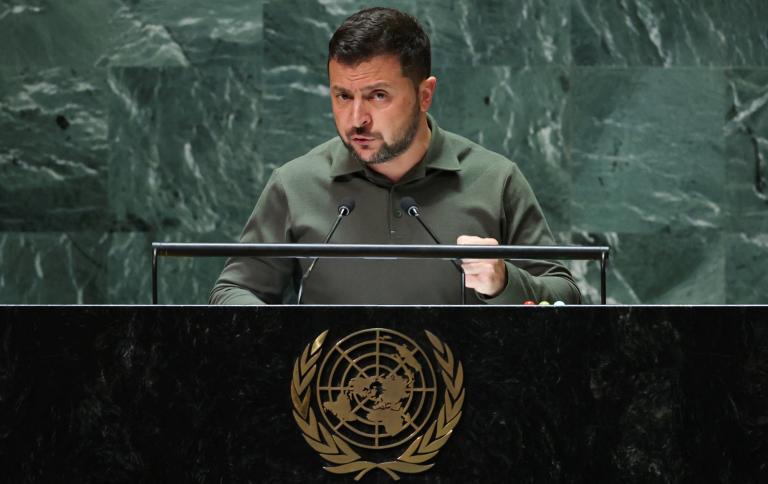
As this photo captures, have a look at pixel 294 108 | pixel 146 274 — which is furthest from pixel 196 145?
pixel 146 274

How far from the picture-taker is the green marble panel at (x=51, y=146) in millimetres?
4668

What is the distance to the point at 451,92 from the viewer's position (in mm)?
4691

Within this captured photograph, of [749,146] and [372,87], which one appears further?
[749,146]

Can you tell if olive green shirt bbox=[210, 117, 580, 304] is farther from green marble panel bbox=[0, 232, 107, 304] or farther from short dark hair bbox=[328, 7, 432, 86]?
green marble panel bbox=[0, 232, 107, 304]

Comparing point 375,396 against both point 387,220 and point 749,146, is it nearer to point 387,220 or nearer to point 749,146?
point 387,220

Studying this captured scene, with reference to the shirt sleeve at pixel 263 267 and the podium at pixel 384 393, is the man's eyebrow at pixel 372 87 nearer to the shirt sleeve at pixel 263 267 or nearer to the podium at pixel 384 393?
the shirt sleeve at pixel 263 267

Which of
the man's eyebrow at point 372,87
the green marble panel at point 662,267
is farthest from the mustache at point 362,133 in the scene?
the green marble panel at point 662,267

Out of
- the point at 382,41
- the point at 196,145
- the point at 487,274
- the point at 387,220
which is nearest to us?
the point at 487,274

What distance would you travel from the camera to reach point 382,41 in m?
2.96

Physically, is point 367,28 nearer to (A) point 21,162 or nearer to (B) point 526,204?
(B) point 526,204

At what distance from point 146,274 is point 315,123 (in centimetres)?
94

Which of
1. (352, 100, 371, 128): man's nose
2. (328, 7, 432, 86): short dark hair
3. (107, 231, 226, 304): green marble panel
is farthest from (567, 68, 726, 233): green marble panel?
(352, 100, 371, 128): man's nose

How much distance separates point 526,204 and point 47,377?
1500 millimetres

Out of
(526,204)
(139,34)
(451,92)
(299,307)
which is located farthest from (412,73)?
(139,34)
